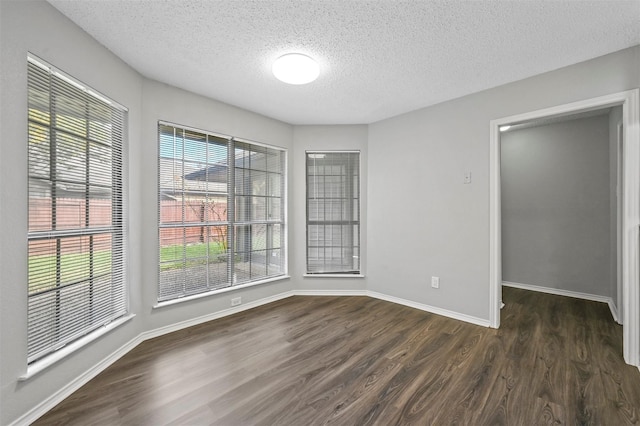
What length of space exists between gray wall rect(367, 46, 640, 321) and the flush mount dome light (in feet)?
5.95

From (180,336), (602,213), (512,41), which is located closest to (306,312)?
(180,336)

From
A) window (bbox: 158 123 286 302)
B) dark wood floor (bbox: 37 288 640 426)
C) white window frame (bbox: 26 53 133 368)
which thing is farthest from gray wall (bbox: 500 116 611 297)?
white window frame (bbox: 26 53 133 368)

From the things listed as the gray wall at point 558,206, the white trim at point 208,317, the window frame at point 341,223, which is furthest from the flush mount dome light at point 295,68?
the gray wall at point 558,206

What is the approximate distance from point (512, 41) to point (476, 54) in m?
0.25

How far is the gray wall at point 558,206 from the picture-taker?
12.3ft

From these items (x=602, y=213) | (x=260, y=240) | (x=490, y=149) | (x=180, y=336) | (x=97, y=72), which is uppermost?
(x=97, y=72)

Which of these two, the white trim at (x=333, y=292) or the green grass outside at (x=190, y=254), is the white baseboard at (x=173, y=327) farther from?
the green grass outside at (x=190, y=254)

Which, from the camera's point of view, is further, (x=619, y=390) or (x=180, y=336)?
(x=180, y=336)

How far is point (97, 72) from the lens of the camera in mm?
2102

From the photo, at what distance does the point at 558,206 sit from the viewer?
409 centimetres

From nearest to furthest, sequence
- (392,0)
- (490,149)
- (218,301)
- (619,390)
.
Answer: (392,0), (619,390), (490,149), (218,301)

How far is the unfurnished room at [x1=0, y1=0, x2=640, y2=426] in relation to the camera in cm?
169

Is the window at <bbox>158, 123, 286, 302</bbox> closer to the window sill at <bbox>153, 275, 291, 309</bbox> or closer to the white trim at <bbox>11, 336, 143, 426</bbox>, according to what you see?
the window sill at <bbox>153, 275, 291, 309</bbox>

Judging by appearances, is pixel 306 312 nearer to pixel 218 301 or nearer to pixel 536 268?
pixel 218 301
